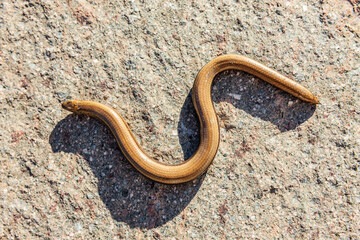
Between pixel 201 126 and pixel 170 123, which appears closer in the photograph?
pixel 201 126

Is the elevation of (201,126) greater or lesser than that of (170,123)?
greater

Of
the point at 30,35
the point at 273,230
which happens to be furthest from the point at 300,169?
the point at 30,35

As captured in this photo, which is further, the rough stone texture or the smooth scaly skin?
the rough stone texture

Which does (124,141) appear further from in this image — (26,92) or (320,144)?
(320,144)

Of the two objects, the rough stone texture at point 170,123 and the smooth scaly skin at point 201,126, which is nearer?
the smooth scaly skin at point 201,126
